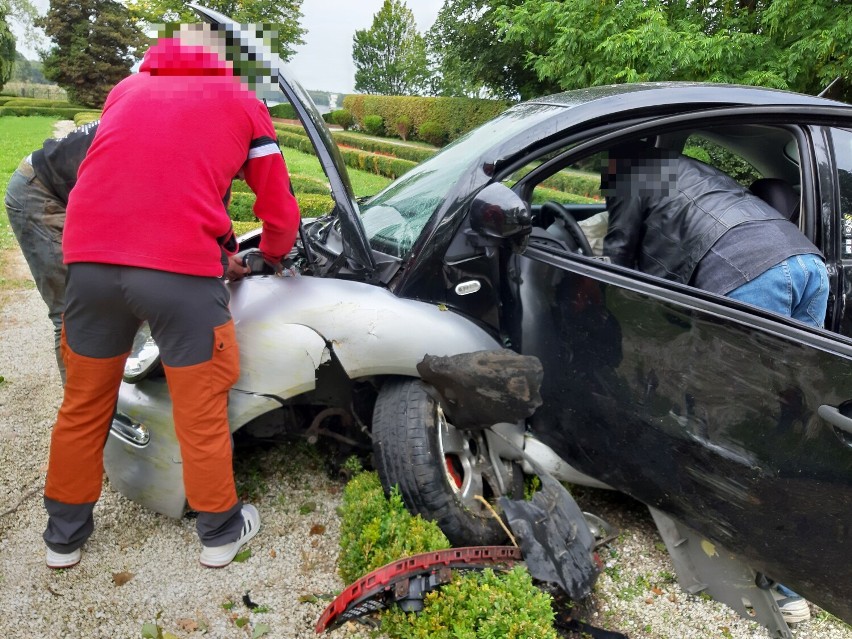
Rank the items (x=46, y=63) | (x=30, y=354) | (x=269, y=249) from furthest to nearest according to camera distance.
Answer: (x=46, y=63), (x=30, y=354), (x=269, y=249)

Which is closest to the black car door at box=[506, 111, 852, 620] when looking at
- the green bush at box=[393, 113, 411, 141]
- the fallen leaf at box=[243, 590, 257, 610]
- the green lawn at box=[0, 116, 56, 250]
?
the fallen leaf at box=[243, 590, 257, 610]

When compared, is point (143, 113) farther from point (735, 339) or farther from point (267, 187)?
point (735, 339)

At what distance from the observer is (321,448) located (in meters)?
3.19

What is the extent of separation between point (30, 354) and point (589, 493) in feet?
12.7

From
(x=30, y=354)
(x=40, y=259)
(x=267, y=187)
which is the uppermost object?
(x=267, y=187)

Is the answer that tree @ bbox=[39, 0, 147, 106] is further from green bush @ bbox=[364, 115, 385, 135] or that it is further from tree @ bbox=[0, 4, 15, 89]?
green bush @ bbox=[364, 115, 385, 135]

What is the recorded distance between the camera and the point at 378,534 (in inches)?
87.1

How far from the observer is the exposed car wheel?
2.34 meters

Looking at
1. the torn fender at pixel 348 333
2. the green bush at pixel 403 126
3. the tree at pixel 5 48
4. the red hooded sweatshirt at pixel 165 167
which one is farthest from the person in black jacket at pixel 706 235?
the tree at pixel 5 48

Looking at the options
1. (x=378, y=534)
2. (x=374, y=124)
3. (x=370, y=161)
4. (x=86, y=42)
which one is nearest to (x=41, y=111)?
(x=86, y=42)

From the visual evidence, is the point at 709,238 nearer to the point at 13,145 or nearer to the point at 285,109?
the point at 285,109

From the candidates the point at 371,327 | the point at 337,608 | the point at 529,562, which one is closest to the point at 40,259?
the point at 371,327

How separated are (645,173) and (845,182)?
818 millimetres

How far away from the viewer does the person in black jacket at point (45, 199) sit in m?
3.13
